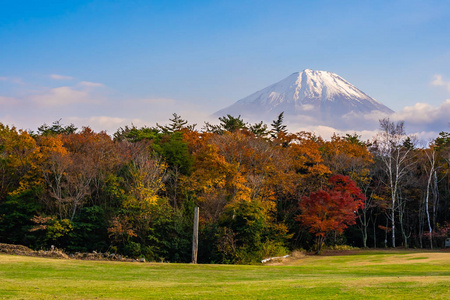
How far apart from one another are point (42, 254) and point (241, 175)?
48.8 ft

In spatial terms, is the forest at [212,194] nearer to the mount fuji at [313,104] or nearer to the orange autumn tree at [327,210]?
the orange autumn tree at [327,210]

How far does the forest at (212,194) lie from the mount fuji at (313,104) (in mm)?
51641

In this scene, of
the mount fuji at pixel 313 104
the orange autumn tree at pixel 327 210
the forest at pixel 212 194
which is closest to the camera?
the forest at pixel 212 194

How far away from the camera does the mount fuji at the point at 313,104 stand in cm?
9212

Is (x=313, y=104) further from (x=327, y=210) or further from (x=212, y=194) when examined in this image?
(x=212, y=194)

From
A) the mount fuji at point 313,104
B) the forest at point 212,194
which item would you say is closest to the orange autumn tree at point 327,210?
the forest at point 212,194

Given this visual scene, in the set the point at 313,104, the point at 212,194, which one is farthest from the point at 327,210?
the point at 313,104

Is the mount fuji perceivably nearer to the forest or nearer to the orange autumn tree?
the forest

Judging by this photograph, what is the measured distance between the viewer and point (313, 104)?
101000 mm

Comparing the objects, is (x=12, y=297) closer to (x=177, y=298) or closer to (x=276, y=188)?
(x=177, y=298)

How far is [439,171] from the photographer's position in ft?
121

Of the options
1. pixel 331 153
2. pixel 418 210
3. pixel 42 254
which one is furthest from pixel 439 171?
pixel 42 254

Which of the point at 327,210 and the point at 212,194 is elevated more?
the point at 212,194

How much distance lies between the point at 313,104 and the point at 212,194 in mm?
Answer: 75078
